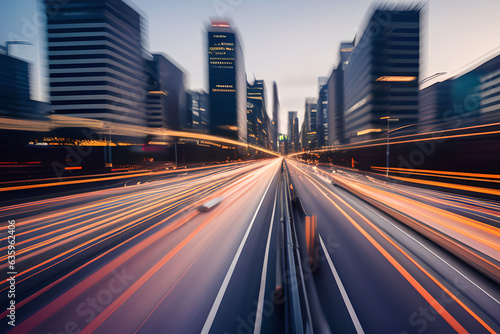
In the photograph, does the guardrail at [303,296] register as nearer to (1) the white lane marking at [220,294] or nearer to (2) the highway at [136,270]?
(2) the highway at [136,270]

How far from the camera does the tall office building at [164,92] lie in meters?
100

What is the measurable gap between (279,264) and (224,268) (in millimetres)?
1791

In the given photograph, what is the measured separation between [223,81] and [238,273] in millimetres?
127231

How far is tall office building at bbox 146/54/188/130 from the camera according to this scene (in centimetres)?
10044

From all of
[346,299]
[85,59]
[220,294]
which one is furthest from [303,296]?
[85,59]

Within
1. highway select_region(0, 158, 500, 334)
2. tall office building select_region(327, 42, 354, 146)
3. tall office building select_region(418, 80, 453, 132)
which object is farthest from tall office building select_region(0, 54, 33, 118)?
tall office building select_region(418, 80, 453, 132)

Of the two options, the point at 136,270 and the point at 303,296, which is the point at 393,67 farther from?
the point at 136,270

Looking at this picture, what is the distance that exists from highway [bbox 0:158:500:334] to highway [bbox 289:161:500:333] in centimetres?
3

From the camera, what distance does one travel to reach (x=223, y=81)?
117188 mm

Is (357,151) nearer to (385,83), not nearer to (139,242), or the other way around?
(385,83)

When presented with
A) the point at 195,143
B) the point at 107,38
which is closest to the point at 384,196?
the point at 195,143

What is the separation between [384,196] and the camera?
1373 cm

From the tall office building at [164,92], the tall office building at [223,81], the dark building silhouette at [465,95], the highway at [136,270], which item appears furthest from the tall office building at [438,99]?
the tall office building at [164,92]

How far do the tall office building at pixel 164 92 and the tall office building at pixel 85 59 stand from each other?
34.1 meters
